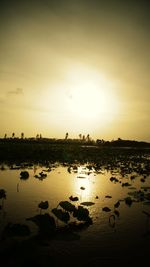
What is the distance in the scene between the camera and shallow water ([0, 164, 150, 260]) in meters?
7.07

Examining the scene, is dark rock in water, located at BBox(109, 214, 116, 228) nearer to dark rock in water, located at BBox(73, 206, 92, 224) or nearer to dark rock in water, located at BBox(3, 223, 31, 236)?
dark rock in water, located at BBox(73, 206, 92, 224)

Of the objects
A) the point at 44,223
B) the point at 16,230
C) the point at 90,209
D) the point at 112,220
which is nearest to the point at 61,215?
the point at 44,223

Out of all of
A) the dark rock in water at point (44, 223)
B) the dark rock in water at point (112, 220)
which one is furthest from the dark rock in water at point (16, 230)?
the dark rock in water at point (112, 220)

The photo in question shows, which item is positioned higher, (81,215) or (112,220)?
(81,215)

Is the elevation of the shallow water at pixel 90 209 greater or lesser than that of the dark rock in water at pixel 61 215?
lesser

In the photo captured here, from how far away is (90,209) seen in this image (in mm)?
10445

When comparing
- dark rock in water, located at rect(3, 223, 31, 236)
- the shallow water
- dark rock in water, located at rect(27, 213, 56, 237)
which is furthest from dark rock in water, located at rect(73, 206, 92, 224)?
dark rock in water, located at rect(3, 223, 31, 236)

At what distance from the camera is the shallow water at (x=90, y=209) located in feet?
23.2

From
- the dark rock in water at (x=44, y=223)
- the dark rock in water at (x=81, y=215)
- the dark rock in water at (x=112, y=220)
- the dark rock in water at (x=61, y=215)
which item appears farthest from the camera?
the dark rock in water at (x=112, y=220)

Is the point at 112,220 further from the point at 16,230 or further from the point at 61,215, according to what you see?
the point at 16,230

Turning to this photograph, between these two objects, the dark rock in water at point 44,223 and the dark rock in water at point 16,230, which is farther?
the dark rock in water at point 44,223

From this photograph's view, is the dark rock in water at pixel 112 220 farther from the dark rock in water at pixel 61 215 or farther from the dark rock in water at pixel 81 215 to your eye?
the dark rock in water at pixel 61 215

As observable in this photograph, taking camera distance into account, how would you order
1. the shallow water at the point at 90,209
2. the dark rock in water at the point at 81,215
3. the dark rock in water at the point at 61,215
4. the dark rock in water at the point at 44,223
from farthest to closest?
the dark rock in water at the point at 81,215 → the dark rock in water at the point at 61,215 → the shallow water at the point at 90,209 → the dark rock in water at the point at 44,223

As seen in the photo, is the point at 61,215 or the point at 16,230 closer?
the point at 16,230
